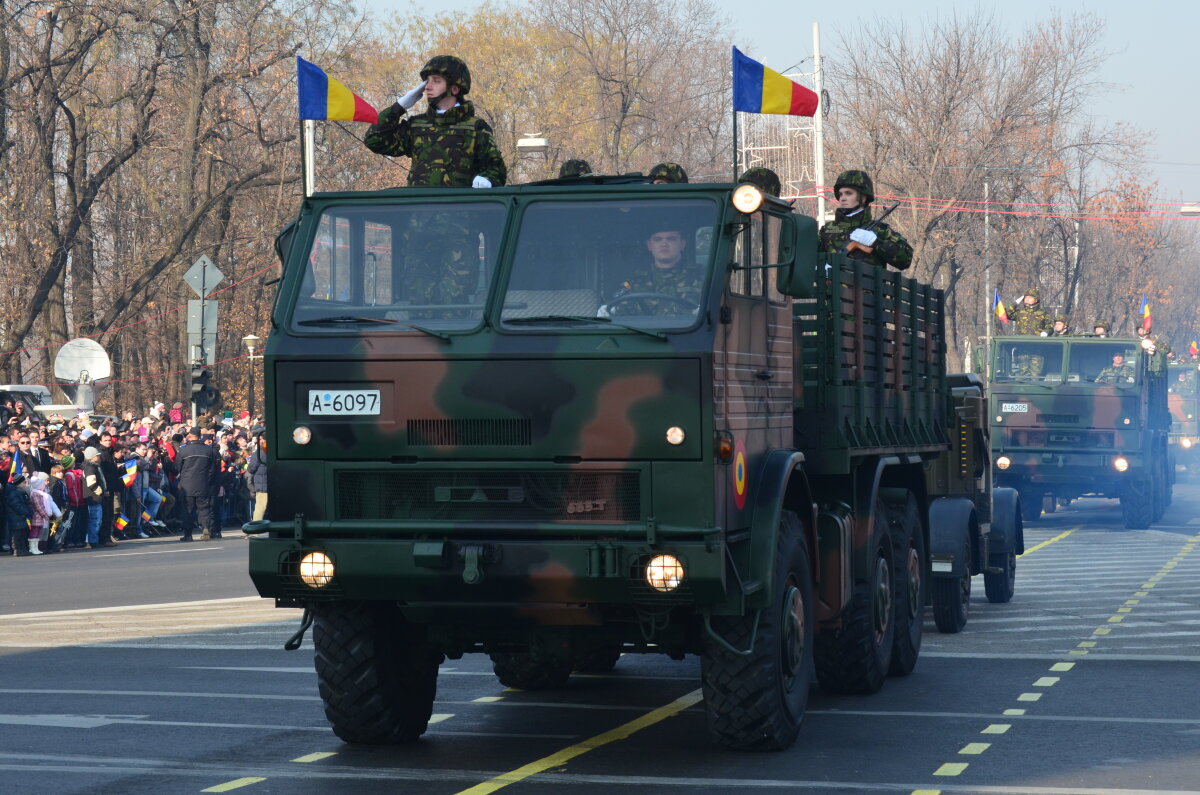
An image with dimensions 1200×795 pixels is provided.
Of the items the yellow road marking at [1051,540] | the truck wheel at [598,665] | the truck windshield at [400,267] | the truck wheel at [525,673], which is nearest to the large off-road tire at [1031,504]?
the yellow road marking at [1051,540]

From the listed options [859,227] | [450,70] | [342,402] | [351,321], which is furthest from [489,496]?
[859,227]

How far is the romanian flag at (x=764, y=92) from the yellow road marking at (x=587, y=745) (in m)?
4.09

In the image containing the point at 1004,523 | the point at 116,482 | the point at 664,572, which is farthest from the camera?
the point at 116,482

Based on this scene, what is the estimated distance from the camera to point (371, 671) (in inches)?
369

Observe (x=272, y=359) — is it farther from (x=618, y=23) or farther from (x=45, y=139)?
(x=618, y=23)

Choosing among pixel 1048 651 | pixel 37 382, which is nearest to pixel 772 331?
pixel 1048 651

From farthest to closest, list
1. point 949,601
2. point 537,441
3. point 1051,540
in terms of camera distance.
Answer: point 1051,540 < point 949,601 < point 537,441

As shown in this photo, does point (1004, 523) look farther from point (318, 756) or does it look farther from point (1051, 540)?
point (1051, 540)

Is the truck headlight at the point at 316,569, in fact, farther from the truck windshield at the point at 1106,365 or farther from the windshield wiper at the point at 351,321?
the truck windshield at the point at 1106,365

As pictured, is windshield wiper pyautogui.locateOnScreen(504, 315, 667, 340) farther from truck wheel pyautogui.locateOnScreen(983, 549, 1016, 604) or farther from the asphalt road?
truck wheel pyautogui.locateOnScreen(983, 549, 1016, 604)

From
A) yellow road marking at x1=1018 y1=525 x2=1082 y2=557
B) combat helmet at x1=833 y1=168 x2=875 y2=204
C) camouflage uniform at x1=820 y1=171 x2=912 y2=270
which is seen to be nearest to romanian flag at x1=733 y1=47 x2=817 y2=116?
combat helmet at x1=833 y1=168 x2=875 y2=204

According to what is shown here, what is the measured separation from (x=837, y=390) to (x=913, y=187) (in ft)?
153

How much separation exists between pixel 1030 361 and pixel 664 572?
72.3 ft

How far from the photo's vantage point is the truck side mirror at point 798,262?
9133mm
